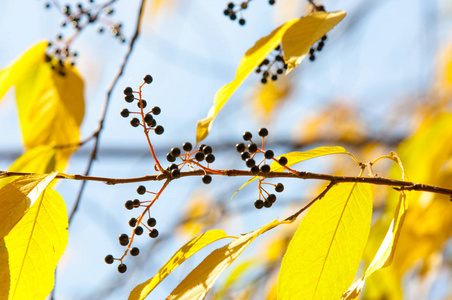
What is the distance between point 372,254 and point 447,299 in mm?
1557

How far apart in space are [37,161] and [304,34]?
0.86 meters

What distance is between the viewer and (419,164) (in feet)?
4.39

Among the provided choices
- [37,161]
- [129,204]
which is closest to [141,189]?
[129,204]

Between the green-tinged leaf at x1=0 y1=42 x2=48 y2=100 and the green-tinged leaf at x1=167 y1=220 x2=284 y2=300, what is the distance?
0.78 m

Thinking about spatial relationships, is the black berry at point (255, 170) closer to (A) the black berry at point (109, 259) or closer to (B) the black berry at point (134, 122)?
(B) the black berry at point (134, 122)

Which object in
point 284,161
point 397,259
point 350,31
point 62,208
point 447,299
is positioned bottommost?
point 62,208

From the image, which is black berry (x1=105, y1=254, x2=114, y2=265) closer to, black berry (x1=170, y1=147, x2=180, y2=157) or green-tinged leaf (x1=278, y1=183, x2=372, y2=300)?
black berry (x1=170, y1=147, x2=180, y2=157)

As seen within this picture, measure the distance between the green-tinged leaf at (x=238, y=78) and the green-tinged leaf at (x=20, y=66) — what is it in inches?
26.1

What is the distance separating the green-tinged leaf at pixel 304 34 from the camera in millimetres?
978

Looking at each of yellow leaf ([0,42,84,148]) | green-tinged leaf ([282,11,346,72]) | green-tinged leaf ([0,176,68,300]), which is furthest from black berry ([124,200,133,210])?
yellow leaf ([0,42,84,148])

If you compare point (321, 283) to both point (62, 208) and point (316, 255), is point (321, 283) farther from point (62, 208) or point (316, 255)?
point (62, 208)

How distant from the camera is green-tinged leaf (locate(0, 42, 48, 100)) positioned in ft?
4.53

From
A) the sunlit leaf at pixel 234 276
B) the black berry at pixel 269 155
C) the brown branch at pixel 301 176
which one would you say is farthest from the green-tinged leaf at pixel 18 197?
the sunlit leaf at pixel 234 276

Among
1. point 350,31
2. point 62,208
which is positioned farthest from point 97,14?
point 350,31
